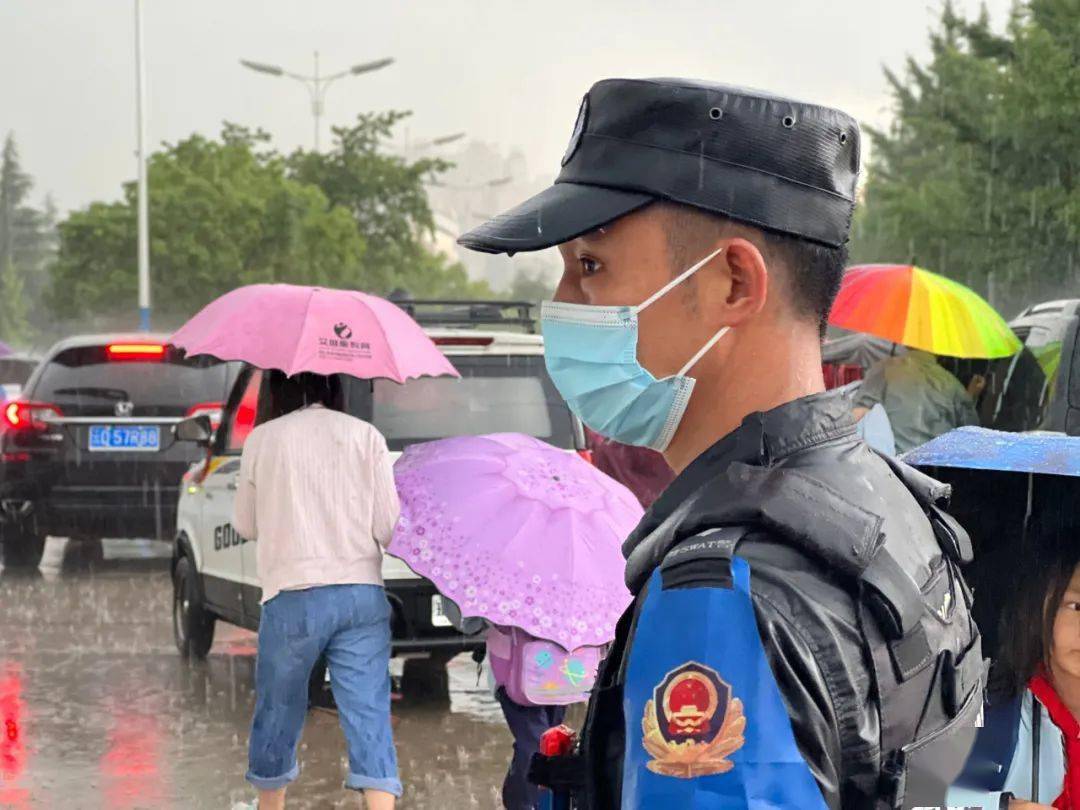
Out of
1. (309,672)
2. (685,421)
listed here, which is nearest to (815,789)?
(685,421)

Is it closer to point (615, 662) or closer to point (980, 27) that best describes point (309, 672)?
point (615, 662)

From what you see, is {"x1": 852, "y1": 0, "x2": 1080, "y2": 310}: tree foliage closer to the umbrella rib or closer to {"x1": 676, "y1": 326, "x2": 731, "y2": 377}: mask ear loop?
the umbrella rib

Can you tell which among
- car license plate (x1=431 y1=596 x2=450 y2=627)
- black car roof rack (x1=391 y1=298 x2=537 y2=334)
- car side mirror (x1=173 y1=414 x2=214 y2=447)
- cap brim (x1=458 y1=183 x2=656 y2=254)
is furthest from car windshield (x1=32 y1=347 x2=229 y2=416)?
cap brim (x1=458 y1=183 x2=656 y2=254)

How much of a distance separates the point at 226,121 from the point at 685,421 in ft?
185

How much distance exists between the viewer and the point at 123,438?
1403 centimetres

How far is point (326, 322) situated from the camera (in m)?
6.60

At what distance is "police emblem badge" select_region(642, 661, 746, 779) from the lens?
1536mm

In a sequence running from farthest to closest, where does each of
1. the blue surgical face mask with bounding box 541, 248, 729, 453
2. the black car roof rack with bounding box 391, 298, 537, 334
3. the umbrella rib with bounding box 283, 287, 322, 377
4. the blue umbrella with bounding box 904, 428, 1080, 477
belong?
the black car roof rack with bounding box 391, 298, 537, 334 → the umbrella rib with bounding box 283, 287, 322, 377 → the blue umbrella with bounding box 904, 428, 1080, 477 → the blue surgical face mask with bounding box 541, 248, 729, 453

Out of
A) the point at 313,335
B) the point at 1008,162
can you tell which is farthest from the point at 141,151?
the point at 313,335

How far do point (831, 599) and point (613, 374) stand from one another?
0.55 metres

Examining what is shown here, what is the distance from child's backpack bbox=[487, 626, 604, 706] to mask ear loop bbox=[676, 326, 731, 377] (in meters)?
3.66

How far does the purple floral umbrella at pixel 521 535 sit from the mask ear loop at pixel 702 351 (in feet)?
12.0

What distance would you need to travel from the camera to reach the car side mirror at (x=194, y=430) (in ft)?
31.7

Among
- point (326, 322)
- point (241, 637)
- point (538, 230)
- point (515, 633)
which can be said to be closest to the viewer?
point (538, 230)
